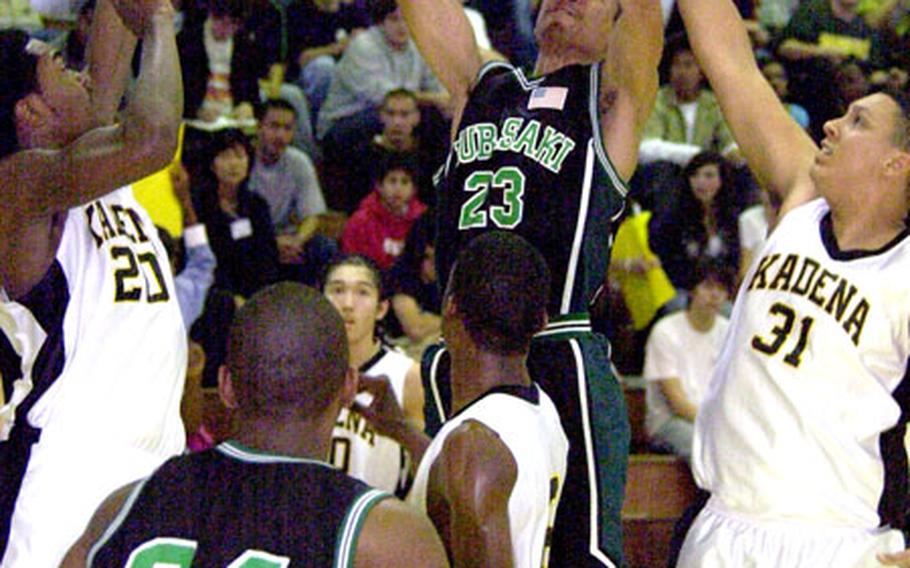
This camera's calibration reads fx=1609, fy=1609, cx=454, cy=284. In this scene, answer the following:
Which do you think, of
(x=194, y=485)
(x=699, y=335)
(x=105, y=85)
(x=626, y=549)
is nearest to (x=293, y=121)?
(x=699, y=335)

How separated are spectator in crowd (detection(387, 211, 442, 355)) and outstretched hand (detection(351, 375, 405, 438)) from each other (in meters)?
3.07

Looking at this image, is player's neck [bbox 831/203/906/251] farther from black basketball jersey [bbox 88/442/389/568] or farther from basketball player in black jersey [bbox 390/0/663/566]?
black basketball jersey [bbox 88/442/389/568]

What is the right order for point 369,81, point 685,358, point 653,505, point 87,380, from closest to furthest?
point 87,380
point 653,505
point 685,358
point 369,81

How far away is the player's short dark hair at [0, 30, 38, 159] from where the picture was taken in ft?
16.1

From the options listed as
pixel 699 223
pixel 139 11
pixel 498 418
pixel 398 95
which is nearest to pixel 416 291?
pixel 398 95

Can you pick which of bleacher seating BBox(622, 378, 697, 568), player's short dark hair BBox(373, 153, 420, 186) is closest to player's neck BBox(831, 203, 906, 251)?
bleacher seating BBox(622, 378, 697, 568)

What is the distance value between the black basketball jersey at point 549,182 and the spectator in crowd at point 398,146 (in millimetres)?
4910

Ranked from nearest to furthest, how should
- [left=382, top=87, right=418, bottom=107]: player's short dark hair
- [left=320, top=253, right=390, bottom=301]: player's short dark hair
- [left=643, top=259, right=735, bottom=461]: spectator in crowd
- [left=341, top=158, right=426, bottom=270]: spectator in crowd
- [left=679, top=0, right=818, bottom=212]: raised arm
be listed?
[left=679, top=0, right=818, bottom=212]: raised arm, [left=320, top=253, right=390, bottom=301]: player's short dark hair, [left=643, top=259, right=735, bottom=461]: spectator in crowd, [left=341, top=158, right=426, bottom=270]: spectator in crowd, [left=382, top=87, right=418, bottom=107]: player's short dark hair

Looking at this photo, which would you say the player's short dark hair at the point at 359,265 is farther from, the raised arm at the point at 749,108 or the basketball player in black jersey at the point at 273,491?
the basketball player in black jersey at the point at 273,491

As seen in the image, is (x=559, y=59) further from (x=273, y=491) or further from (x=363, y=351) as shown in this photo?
(x=273, y=491)

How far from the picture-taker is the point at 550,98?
15.8 ft

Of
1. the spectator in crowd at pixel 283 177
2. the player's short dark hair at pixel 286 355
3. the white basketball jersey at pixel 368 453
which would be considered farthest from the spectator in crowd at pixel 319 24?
the player's short dark hair at pixel 286 355

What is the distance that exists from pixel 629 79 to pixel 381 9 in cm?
637

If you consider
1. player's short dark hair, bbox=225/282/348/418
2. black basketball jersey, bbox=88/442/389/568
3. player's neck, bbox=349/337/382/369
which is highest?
player's short dark hair, bbox=225/282/348/418
